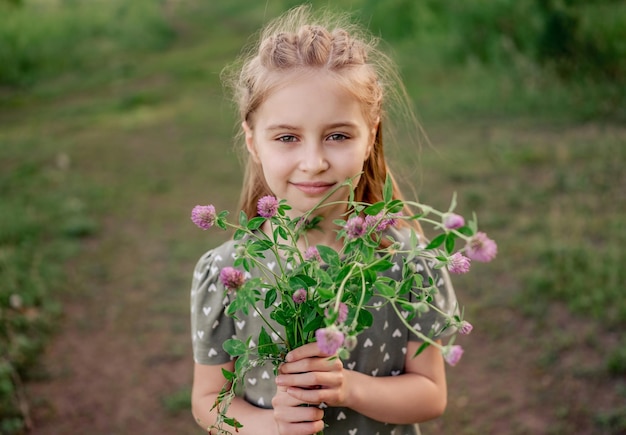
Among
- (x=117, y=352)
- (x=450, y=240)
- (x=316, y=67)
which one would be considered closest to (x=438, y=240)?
(x=450, y=240)

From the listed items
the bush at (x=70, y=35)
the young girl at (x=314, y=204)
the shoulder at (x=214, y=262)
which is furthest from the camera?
the bush at (x=70, y=35)

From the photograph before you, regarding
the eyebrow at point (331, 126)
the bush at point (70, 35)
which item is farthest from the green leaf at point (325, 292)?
the bush at point (70, 35)

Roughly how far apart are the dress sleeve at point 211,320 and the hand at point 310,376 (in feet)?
1.11

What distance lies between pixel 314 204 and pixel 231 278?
36 cm

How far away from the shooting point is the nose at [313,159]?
4.41 feet

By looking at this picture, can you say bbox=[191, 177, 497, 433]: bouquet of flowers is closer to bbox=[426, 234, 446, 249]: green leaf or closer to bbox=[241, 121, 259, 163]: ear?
bbox=[426, 234, 446, 249]: green leaf

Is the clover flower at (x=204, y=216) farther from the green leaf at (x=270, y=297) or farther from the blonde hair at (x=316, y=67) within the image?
the blonde hair at (x=316, y=67)

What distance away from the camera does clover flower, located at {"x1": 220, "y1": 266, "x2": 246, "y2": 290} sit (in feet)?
3.58

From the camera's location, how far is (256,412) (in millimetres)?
1525

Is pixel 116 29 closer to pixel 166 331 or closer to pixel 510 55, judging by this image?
pixel 510 55

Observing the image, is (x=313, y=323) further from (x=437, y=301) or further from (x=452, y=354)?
(x=437, y=301)

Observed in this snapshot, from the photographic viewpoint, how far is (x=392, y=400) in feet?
4.95

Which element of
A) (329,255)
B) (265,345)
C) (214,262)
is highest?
(214,262)

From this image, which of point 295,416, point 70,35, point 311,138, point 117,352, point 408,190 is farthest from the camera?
point 70,35
